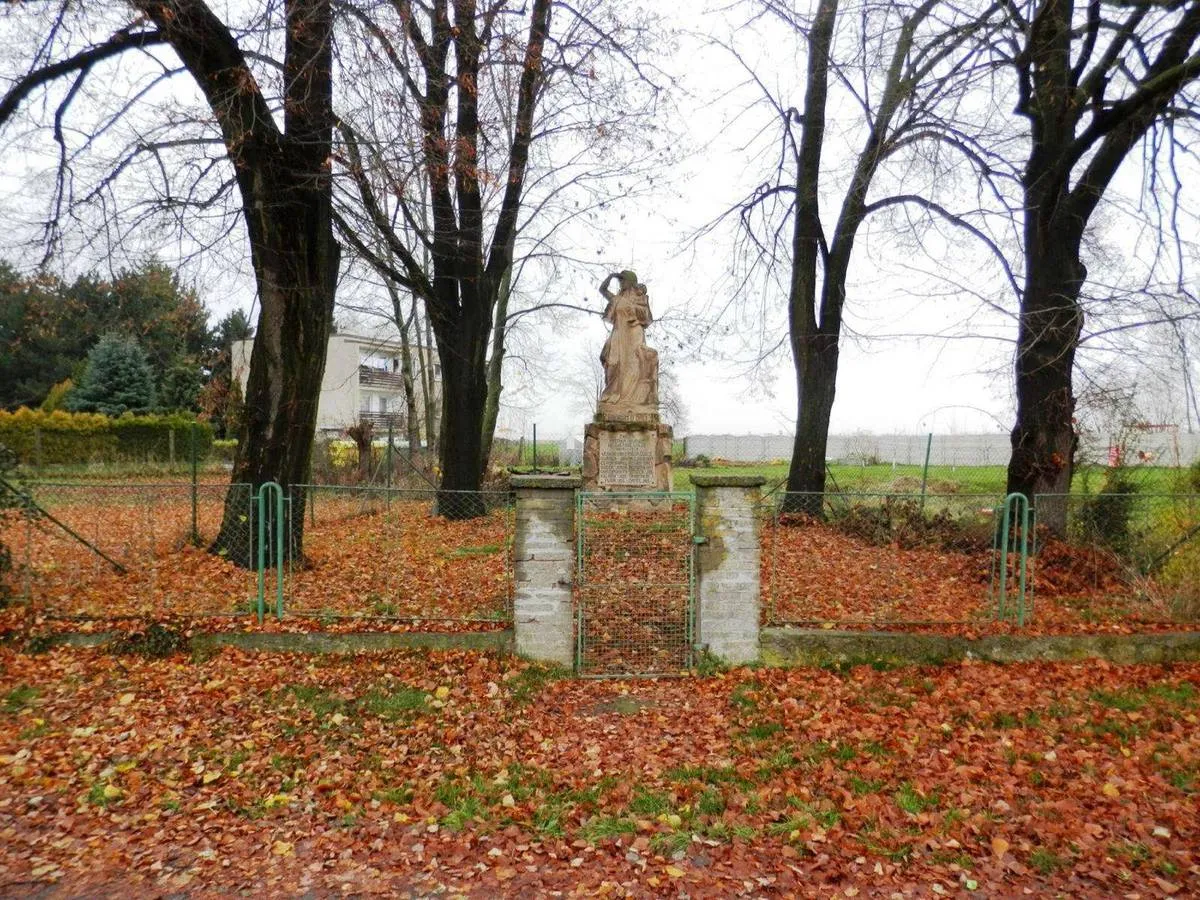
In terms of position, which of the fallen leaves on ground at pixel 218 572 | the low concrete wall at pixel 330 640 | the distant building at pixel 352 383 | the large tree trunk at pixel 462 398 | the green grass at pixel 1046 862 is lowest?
the green grass at pixel 1046 862

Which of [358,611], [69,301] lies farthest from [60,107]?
[358,611]

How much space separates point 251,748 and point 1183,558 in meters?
8.55

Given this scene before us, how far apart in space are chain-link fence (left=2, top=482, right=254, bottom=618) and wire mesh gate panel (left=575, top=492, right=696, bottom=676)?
3.11m

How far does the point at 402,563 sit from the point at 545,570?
3.08 meters

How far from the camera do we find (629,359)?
13469mm

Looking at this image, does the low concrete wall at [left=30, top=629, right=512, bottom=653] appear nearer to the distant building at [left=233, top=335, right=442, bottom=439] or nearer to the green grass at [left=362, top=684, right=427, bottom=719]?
the green grass at [left=362, top=684, right=427, bottom=719]

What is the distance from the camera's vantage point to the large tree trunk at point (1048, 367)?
8773mm

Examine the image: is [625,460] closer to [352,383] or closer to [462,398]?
[462,398]

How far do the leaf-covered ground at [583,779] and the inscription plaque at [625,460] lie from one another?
22.2 ft

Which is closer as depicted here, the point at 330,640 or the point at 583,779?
the point at 583,779

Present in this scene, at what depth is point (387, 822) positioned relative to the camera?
428 cm

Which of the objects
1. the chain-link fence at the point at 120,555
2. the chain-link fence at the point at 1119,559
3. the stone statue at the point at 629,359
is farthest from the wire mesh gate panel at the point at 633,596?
the stone statue at the point at 629,359

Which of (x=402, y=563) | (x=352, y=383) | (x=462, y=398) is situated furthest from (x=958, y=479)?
(x=352, y=383)

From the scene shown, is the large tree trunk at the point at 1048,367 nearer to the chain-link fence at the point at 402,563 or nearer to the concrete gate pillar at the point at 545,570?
the concrete gate pillar at the point at 545,570
